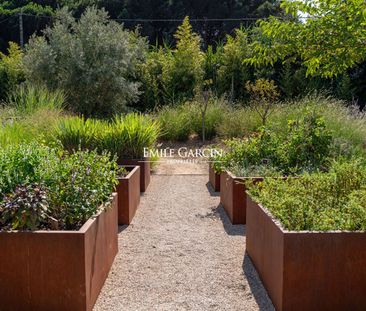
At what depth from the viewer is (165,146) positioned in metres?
13.1

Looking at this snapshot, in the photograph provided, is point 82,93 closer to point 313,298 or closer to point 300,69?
point 300,69

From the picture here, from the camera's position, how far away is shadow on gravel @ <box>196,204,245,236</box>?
5.52 m

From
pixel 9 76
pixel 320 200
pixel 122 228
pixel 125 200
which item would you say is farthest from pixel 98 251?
pixel 9 76

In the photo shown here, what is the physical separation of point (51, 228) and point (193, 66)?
1372 cm

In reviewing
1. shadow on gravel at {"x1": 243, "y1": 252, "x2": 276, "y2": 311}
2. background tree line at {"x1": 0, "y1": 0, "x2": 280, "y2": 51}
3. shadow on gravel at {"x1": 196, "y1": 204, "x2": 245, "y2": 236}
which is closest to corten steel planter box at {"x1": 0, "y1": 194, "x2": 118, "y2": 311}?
shadow on gravel at {"x1": 243, "y1": 252, "x2": 276, "y2": 311}

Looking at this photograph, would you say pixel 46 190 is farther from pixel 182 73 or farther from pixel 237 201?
pixel 182 73

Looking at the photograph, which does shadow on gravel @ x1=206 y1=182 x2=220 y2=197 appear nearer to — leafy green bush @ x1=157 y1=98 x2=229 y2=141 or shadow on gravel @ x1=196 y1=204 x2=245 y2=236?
shadow on gravel @ x1=196 y1=204 x2=245 y2=236

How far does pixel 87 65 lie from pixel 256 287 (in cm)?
1153

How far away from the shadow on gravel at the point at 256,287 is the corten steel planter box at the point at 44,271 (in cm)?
130

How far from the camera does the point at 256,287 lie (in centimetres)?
380

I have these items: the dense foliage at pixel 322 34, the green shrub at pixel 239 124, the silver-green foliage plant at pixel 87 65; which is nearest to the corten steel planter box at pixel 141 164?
the dense foliage at pixel 322 34

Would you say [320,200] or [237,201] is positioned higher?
[320,200]

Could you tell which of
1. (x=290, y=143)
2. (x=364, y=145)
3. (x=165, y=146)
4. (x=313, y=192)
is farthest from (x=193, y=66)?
(x=313, y=192)

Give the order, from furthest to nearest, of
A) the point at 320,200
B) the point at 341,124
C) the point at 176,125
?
the point at 176,125 < the point at 341,124 < the point at 320,200
